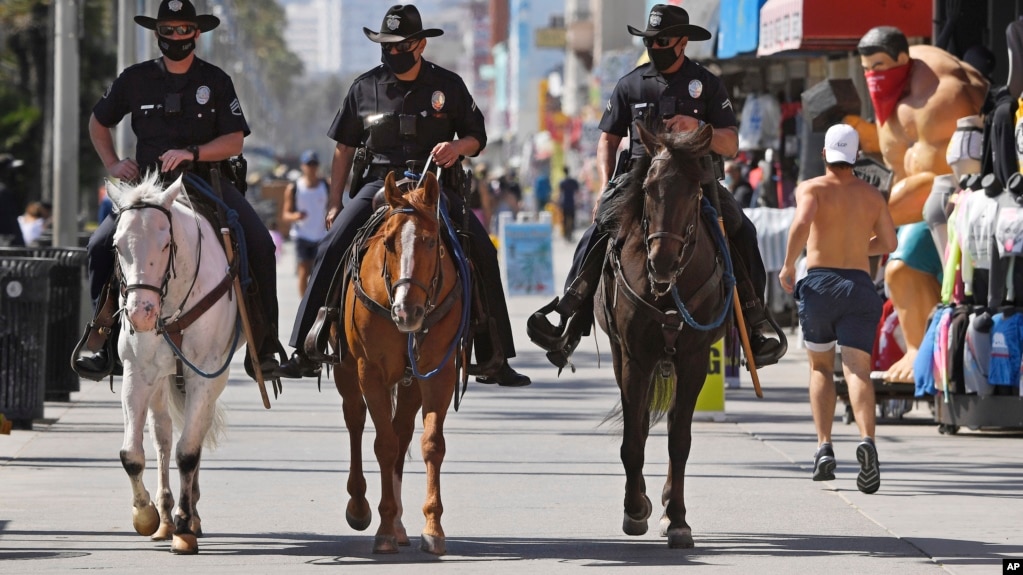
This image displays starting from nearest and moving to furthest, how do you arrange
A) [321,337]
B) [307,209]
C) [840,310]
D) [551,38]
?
1. [321,337]
2. [840,310]
3. [307,209]
4. [551,38]

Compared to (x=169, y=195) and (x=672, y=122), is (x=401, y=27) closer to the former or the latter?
(x=672, y=122)

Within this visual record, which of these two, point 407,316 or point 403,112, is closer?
point 407,316

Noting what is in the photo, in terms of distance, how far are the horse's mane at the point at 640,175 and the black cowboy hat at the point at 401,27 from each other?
1268 millimetres

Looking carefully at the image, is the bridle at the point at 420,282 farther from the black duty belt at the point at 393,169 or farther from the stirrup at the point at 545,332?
the stirrup at the point at 545,332

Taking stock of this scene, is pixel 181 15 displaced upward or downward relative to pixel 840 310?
upward

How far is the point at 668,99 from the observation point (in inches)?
414

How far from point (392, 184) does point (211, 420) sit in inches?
67.6

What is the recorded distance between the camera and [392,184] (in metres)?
9.45

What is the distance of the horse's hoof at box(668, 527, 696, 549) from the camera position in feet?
31.8

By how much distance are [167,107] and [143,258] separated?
1312 mm

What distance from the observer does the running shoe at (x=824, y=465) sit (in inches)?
451

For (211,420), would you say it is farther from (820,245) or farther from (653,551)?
(820,245)

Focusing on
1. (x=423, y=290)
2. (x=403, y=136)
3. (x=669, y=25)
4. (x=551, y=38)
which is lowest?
(x=423, y=290)

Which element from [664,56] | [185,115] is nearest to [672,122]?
[664,56]
